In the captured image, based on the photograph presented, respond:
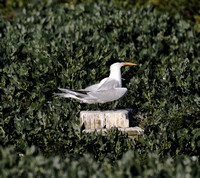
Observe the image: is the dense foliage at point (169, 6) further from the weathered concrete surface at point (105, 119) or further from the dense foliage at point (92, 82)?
the weathered concrete surface at point (105, 119)

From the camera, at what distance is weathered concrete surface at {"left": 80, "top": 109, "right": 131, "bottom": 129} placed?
6.02 meters

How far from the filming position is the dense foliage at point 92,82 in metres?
4.04

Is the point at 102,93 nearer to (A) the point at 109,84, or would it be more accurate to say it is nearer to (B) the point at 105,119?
(A) the point at 109,84

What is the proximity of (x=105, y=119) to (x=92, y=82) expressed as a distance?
5.52 feet

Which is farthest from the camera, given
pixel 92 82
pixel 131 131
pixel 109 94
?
pixel 92 82

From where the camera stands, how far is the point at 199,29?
38.1 feet

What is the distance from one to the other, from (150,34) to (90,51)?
7.69 feet

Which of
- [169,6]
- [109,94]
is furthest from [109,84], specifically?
[169,6]

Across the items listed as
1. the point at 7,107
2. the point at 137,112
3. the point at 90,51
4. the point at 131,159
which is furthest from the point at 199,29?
the point at 131,159

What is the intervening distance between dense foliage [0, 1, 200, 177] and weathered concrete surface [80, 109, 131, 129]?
0.26 m

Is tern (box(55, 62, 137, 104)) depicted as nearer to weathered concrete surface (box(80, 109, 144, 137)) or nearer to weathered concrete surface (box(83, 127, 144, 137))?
weathered concrete surface (box(80, 109, 144, 137))

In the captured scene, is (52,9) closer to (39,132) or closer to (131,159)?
(39,132)

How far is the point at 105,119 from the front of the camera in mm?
6055

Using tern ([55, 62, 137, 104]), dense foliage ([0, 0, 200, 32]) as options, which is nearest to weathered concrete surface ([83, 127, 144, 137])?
tern ([55, 62, 137, 104])
